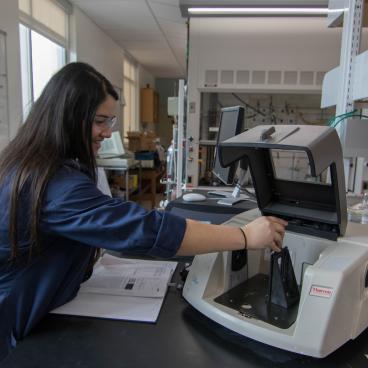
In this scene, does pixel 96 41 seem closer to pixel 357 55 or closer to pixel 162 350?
pixel 357 55

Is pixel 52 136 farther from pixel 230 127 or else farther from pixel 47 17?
pixel 47 17

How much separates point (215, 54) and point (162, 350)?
3349 millimetres

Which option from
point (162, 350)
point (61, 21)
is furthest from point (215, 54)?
point (162, 350)

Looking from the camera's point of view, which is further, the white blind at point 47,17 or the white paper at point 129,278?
the white blind at point 47,17

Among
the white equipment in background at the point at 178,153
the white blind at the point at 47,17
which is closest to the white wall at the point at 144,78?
the white blind at the point at 47,17

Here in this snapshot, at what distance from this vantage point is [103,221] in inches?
27.5

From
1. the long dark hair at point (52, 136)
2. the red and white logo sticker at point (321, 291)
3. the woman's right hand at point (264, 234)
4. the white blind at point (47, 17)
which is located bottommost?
the red and white logo sticker at point (321, 291)

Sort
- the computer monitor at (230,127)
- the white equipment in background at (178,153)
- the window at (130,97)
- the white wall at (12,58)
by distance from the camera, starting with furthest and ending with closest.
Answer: the window at (130,97) < the white equipment in background at (178,153) < the white wall at (12,58) < the computer monitor at (230,127)

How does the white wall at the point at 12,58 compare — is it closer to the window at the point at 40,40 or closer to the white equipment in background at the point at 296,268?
the window at the point at 40,40

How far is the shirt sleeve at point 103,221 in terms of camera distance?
70 cm

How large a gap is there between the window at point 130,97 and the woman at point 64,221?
554 cm

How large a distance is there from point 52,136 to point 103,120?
0.14 m

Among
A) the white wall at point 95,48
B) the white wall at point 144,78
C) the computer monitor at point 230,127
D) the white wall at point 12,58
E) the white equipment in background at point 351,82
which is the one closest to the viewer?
the white equipment in background at point 351,82

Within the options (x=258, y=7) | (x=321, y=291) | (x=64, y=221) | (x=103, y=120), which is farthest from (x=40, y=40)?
(x=321, y=291)
